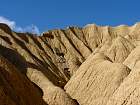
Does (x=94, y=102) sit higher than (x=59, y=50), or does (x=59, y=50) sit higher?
(x=59, y=50)

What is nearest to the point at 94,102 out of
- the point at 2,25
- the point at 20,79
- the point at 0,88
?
the point at 20,79

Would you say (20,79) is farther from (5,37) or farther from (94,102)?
(5,37)

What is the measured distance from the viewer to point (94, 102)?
55250 millimetres

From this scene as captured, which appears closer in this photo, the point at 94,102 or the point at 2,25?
the point at 94,102

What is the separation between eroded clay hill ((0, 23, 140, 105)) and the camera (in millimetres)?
39263

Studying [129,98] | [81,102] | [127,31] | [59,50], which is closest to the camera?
[129,98]

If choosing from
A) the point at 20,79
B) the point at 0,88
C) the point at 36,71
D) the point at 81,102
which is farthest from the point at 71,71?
the point at 0,88

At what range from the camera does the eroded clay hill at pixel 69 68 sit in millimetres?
39263

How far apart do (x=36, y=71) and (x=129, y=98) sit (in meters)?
43.1

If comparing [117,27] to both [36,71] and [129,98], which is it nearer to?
[36,71]

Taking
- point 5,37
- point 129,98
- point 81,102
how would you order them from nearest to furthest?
point 129,98
point 81,102
point 5,37

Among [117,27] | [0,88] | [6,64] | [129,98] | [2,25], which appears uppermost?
[2,25]

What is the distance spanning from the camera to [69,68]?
97000 millimetres

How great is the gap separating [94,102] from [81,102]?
4.10 metres
